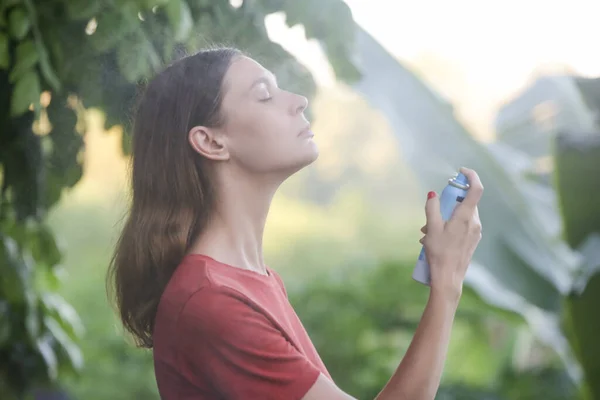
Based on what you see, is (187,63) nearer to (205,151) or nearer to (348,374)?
(205,151)

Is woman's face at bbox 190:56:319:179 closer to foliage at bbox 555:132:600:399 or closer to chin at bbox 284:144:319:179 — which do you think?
chin at bbox 284:144:319:179

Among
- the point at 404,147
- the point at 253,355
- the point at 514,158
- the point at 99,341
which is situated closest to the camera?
the point at 253,355

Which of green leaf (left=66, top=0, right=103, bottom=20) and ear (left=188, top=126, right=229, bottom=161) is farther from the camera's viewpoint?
green leaf (left=66, top=0, right=103, bottom=20)

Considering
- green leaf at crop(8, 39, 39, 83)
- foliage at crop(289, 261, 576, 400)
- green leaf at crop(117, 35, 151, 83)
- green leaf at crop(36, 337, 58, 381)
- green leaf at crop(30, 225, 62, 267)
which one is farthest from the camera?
foliage at crop(289, 261, 576, 400)

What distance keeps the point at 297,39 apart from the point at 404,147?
33 centimetres

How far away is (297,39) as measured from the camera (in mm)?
1023

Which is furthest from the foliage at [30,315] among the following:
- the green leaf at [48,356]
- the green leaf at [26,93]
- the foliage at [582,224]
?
the foliage at [582,224]

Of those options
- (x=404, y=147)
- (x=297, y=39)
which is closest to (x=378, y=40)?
(x=297, y=39)

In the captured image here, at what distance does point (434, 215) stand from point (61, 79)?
2.10 ft

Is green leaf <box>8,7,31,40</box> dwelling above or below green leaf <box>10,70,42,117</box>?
above

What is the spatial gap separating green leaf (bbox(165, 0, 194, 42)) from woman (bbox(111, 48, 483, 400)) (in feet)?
0.59

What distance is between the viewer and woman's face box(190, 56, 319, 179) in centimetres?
70

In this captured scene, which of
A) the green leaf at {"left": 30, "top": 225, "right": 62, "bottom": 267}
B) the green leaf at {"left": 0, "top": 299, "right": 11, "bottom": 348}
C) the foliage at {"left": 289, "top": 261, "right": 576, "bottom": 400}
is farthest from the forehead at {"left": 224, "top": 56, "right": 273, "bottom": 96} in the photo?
the foliage at {"left": 289, "top": 261, "right": 576, "bottom": 400}

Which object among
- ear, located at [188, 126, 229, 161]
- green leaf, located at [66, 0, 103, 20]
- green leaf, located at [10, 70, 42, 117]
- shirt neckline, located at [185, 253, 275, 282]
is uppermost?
green leaf, located at [66, 0, 103, 20]
